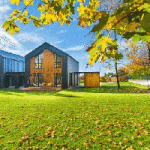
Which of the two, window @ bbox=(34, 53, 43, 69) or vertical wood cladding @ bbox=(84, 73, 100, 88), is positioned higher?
window @ bbox=(34, 53, 43, 69)

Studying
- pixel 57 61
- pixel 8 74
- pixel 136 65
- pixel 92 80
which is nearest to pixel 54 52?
pixel 57 61

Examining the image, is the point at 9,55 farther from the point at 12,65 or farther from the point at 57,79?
the point at 57,79

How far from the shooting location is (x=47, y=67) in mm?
23969

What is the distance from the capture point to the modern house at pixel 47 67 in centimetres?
2330

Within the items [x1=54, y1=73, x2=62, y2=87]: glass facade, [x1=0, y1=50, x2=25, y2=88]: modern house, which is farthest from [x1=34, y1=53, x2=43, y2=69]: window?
[x1=0, y1=50, x2=25, y2=88]: modern house

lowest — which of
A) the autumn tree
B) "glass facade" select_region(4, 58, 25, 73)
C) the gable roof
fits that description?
the autumn tree

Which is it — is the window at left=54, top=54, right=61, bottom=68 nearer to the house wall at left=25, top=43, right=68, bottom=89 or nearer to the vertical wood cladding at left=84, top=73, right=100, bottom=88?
the house wall at left=25, top=43, right=68, bottom=89

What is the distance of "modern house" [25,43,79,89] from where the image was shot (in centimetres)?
2330

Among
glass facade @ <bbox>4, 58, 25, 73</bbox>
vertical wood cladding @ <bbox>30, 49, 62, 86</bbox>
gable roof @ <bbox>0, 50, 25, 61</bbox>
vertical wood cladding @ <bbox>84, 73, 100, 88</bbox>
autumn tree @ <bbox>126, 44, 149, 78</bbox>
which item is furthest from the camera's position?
glass facade @ <bbox>4, 58, 25, 73</bbox>

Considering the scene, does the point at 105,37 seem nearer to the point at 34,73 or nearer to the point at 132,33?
the point at 132,33

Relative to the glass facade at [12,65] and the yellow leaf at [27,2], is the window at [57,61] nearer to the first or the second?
the glass facade at [12,65]

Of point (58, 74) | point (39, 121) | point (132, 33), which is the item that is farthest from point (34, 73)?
point (132, 33)

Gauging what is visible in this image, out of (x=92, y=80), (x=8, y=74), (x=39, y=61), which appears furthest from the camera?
(x=8, y=74)

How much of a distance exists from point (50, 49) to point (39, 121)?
63.9 ft
